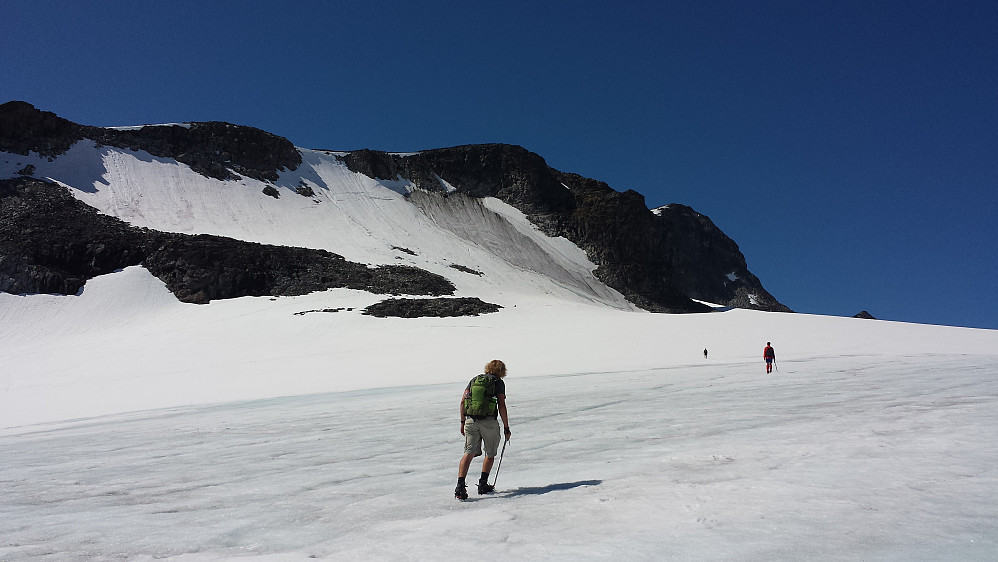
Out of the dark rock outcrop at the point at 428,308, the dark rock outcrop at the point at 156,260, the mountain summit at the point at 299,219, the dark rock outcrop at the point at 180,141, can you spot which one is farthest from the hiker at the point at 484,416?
the dark rock outcrop at the point at 180,141

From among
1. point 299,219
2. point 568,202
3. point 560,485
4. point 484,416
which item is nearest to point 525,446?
point 560,485

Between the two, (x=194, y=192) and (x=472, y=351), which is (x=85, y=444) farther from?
(x=194, y=192)

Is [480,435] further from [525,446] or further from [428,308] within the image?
[428,308]

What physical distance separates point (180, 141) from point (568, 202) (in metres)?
56.9

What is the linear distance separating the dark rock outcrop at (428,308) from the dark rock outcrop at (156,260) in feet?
18.2

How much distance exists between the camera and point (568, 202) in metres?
97.0

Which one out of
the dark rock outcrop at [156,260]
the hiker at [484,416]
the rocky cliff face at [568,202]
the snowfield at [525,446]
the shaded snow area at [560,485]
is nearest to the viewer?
the shaded snow area at [560,485]

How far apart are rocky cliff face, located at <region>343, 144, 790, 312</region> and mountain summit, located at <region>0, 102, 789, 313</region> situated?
24cm

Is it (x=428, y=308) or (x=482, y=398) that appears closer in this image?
(x=482, y=398)

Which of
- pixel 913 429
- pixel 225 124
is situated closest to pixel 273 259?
pixel 225 124

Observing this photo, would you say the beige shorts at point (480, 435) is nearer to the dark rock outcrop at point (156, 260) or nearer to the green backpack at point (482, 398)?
the green backpack at point (482, 398)

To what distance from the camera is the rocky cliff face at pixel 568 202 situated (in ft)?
289

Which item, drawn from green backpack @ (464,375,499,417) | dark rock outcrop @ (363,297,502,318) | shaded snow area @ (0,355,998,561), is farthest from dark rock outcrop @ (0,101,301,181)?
green backpack @ (464,375,499,417)

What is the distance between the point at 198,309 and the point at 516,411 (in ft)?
128
